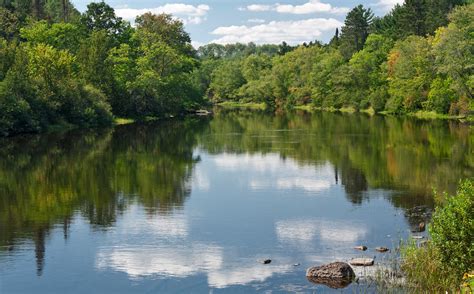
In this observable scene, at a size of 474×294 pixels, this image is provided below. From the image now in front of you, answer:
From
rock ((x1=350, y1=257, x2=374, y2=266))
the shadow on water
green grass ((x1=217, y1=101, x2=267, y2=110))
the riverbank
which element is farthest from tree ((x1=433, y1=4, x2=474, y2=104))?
green grass ((x1=217, y1=101, x2=267, y2=110))

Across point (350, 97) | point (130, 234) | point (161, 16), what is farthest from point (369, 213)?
point (161, 16)

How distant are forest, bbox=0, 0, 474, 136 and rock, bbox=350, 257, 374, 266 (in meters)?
53.5

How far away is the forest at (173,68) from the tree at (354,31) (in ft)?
0.80

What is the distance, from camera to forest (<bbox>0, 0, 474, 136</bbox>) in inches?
3159

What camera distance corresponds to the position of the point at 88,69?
308 feet

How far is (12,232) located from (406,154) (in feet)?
116

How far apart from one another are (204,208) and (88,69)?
65720mm

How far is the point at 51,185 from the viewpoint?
39656 millimetres

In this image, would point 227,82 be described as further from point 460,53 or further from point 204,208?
point 204,208

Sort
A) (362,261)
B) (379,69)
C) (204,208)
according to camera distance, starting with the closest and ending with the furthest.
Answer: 1. (362,261)
2. (204,208)
3. (379,69)

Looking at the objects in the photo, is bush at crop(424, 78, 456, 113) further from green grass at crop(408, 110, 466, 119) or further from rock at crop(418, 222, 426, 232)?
rock at crop(418, 222, 426, 232)

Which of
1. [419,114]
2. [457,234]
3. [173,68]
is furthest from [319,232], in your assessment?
[173,68]

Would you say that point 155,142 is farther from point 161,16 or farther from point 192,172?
point 161,16

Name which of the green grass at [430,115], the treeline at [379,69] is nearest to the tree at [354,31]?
the treeline at [379,69]
